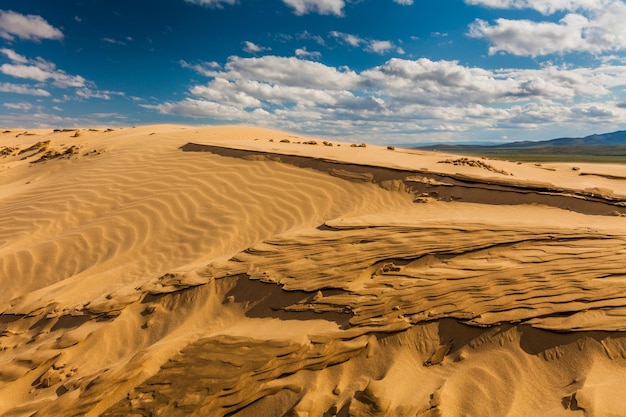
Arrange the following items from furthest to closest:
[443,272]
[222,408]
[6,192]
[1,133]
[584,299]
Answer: [1,133] → [6,192] → [443,272] → [584,299] → [222,408]

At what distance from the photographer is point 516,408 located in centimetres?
260

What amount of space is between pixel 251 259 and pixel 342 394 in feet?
7.22

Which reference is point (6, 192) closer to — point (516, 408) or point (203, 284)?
point (203, 284)

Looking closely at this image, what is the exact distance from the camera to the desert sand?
2.86 meters

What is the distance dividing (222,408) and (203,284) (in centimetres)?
180

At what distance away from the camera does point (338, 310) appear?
3600 mm

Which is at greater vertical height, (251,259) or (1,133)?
(1,133)

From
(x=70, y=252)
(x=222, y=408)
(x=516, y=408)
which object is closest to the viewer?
(x=516, y=408)

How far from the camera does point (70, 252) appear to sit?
6.50 m

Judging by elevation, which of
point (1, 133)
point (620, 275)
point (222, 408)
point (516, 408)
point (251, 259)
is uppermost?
point (1, 133)

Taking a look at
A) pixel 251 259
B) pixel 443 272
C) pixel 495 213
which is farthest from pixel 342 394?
pixel 495 213

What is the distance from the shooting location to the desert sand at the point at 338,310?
2859 millimetres

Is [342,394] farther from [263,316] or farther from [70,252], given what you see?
[70,252]

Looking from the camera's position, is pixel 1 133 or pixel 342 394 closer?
pixel 342 394
